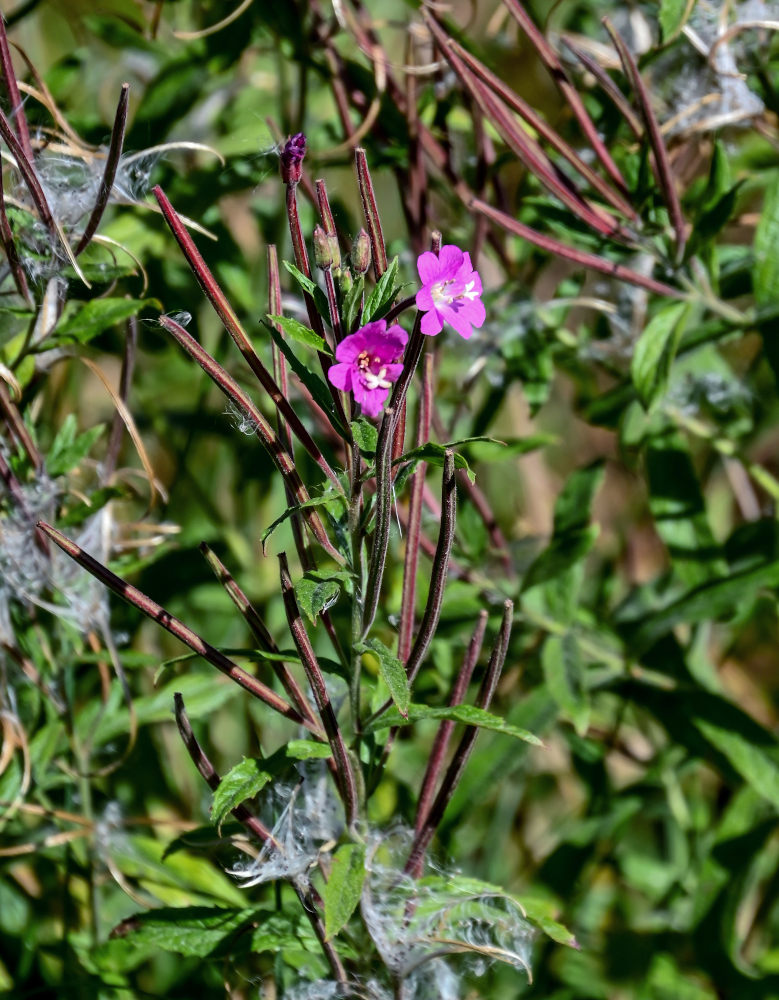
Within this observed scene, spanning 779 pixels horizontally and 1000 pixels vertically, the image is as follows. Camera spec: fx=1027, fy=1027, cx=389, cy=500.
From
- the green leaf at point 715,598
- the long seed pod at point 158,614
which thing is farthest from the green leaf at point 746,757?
→ the long seed pod at point 158,614

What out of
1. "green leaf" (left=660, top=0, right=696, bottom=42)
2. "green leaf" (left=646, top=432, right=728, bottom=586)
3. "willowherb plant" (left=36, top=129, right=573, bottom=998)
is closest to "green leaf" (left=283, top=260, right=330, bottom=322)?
"willowherb plant" (left=36, top=129, right=573, bottom=998)

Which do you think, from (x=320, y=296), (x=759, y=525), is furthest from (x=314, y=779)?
(x=759, y=525)

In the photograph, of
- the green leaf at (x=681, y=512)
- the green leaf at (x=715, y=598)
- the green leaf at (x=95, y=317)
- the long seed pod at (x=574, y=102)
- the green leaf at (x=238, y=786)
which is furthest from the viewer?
the green leaf at (x=681, y=512)

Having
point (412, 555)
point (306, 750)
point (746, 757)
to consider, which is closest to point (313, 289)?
point (412, 555)

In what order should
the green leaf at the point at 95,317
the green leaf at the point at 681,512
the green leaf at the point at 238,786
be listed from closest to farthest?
the green leaf at the point at 238,786, the green leaf at the point at 95,317, the green leaf at the point at 681,512

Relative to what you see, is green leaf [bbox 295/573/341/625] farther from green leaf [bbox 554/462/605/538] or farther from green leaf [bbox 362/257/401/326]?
green leaf [bbox 554/462/605/538]

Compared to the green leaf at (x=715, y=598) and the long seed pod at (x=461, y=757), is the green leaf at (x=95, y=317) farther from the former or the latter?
the green leaf at (x=715, y=598)
